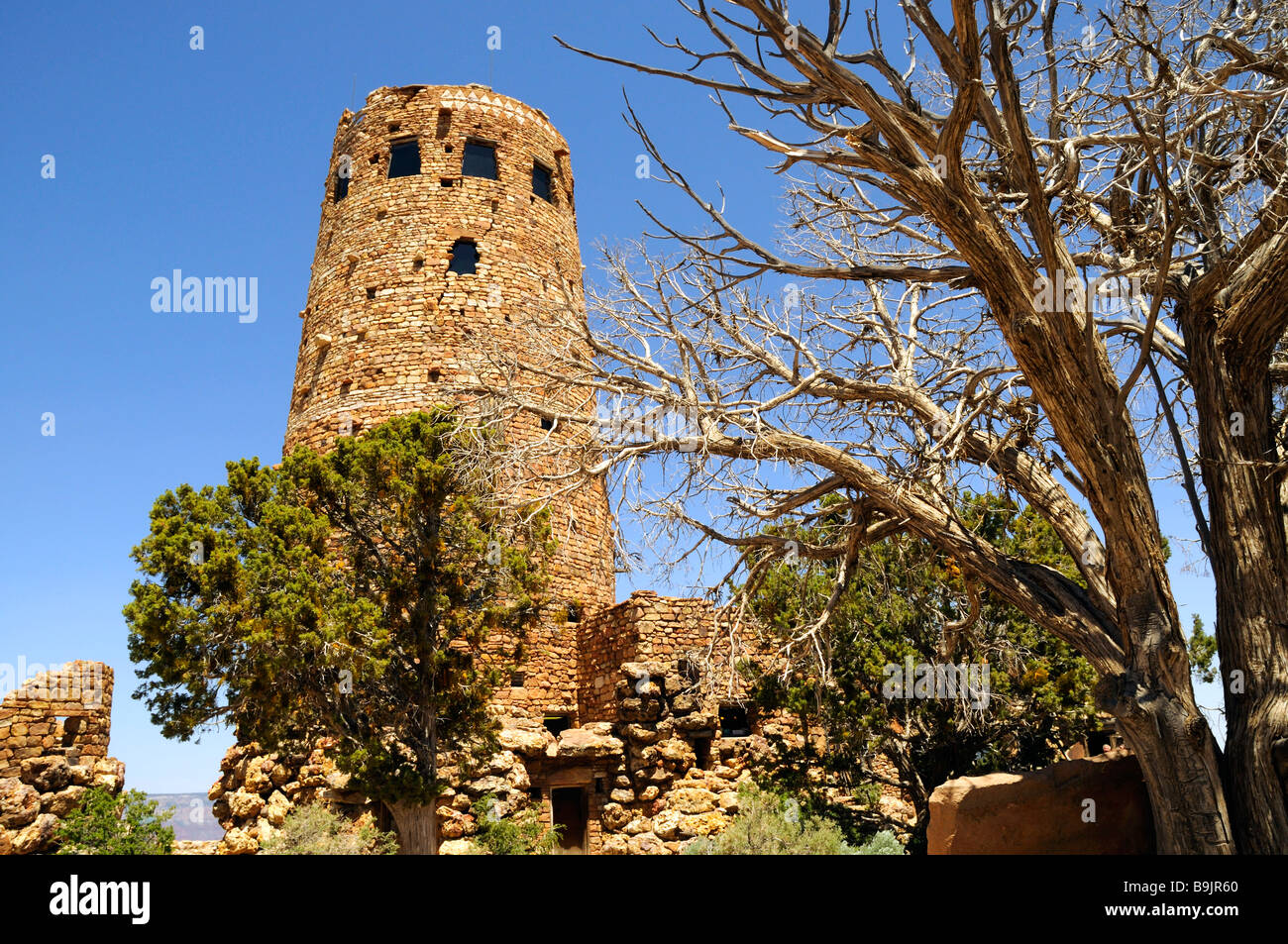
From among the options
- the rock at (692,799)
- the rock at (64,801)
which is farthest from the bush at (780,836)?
the rock at (64,801)

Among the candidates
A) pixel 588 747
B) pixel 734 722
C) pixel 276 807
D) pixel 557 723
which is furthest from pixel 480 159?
pixel 276 807

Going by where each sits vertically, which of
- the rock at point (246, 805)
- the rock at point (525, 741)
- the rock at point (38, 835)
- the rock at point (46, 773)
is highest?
the rock at point (46, 773)

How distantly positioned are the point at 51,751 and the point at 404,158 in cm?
1449

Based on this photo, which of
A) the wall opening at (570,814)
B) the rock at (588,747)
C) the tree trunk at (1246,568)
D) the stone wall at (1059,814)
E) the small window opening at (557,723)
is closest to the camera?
the tree trunk at (1246,568)

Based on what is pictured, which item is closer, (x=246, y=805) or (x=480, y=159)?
(x=246, y=805)

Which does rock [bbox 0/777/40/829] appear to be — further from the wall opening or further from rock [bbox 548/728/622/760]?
the wall opening

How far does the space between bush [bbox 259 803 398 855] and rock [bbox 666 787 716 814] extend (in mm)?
4479

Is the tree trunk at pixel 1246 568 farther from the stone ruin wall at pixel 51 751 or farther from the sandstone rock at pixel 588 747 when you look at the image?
the stone ruin wall at pixel 51 751

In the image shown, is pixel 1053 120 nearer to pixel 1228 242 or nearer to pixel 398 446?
pixel 1228 242

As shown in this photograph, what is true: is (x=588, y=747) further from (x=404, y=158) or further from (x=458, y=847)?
(x=404, y=158)

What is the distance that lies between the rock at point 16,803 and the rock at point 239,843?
10.4 feet

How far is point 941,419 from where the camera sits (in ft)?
27.8

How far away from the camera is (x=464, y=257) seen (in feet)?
70.3

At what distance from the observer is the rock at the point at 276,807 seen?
16.0m
